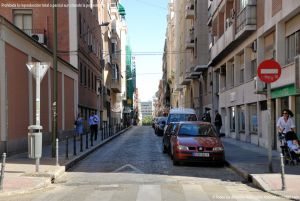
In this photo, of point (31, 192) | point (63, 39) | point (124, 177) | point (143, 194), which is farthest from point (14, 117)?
point (63, 39)

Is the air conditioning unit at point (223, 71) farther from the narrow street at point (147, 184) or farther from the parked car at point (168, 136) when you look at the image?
the narrow street at point (147, 184)

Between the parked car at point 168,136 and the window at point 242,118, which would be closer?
the parked car at point 168,136

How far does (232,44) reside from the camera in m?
30.4

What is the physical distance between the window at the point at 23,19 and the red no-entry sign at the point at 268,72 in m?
26.8

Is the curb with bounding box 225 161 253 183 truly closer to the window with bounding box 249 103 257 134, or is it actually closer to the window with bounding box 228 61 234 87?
the window with bounding box 249 103 257 134

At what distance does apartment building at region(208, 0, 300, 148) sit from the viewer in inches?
794

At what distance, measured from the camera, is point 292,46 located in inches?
807

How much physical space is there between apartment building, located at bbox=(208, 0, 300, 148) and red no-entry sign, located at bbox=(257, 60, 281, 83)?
105cm

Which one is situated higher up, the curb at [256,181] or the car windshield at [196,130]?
the car windshield at [196,130]

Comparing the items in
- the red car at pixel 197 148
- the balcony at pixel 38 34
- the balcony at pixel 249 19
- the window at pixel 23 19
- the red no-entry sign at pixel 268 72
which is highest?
the window at pixel 23 19

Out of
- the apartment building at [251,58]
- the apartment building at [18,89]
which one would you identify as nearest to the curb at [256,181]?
the apartment building at [251,58]

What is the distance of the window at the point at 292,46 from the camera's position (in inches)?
779

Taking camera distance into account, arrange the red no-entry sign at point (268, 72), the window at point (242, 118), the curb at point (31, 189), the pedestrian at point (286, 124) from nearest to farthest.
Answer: the curb at point (31, 189)
the red no-entry sign at point (268, 72)
the pedestrian at point (286, 124)
the window at point (242, 118)

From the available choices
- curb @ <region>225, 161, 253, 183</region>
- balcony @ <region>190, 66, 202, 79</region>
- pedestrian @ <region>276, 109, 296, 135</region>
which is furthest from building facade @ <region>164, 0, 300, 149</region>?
balcony @ <region>190, 66, 202, 79</region>
